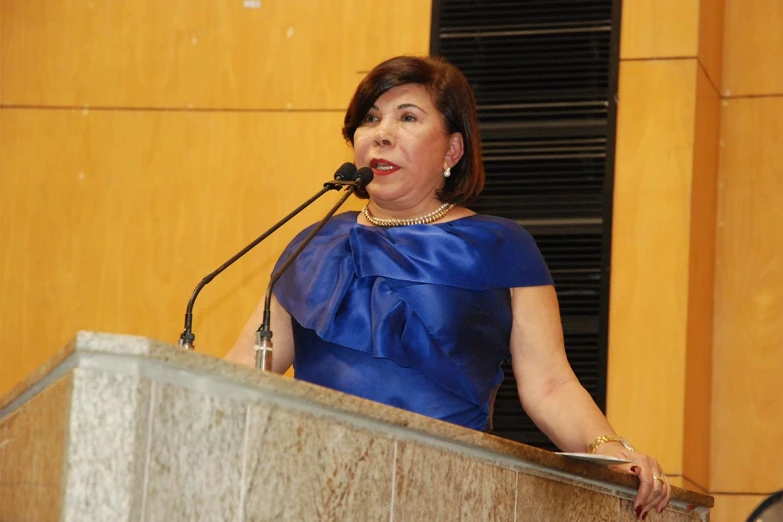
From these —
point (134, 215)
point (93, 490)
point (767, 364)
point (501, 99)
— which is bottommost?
point (93, 490)

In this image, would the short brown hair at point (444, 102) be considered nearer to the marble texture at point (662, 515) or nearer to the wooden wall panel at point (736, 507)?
the marble texture at point (662, 515)

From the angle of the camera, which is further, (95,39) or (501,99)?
(95,39)

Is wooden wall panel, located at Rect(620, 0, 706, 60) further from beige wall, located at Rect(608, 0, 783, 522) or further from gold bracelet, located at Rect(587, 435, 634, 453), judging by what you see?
gold bracelet, located at Rect(587, 435, 634, 453)

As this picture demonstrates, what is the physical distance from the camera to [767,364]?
4.08 metres

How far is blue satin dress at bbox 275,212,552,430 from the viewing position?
2588 millimetres

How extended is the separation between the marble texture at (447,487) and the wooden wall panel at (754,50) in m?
2.57

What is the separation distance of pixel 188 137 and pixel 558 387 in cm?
217

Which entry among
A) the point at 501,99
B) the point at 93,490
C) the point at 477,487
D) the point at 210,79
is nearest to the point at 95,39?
A: the point at 210,79

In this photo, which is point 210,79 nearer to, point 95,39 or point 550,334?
point 95,39

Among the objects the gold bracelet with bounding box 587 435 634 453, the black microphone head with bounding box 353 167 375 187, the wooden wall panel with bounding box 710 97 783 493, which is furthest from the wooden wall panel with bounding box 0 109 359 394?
the gold bracelet with bounding box 587 435 634 453

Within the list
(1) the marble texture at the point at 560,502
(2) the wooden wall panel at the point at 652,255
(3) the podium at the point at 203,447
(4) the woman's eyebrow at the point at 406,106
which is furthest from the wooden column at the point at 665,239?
(3) the podium at the point at 203,447

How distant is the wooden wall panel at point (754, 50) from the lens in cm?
425

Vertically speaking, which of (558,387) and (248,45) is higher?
(248,45)

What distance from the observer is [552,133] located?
4.20 meters
